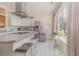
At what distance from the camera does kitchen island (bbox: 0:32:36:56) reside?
46.1 inches

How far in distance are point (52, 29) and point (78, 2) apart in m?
0.44

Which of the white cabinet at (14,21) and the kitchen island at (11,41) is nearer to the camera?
the kitchen island at (11,41)

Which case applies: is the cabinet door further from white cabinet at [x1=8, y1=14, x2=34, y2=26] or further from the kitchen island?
the kitchen island

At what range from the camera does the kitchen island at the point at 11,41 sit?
46.1 inches

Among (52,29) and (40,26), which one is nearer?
(52,29)

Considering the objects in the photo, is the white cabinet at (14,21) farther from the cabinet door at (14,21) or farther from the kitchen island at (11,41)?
the kitchen island at (11,41)

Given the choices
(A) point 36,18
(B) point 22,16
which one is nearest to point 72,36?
(A) point 36,18

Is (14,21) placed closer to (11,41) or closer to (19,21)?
(19,21)

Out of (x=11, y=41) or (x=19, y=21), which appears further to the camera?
(x=19, y=21)

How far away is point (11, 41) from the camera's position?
4.20 ft

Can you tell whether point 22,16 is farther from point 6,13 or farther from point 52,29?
point 52,29

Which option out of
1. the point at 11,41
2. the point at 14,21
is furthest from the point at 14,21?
the point at 11,41

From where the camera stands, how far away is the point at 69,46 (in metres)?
0.99

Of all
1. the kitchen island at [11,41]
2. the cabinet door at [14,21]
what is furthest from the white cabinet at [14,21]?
the kitchen island at [11,41]
